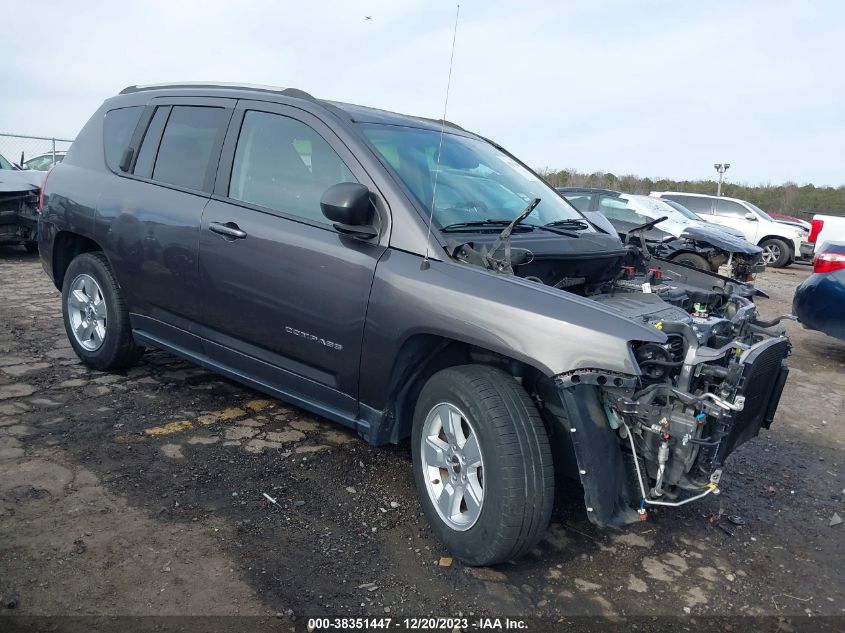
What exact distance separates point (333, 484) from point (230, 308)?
107 cm

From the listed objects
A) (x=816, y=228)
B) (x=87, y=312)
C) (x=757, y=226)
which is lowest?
(x=87, y=312)

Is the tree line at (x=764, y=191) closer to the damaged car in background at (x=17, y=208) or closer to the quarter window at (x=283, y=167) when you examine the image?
the damaged car in background at (x=17, y=208)

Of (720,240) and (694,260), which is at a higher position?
(720,240)

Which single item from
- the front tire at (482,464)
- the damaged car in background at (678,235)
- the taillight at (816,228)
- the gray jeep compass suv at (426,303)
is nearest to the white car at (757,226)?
the damaged car in background at (678,235)

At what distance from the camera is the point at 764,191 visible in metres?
36.4

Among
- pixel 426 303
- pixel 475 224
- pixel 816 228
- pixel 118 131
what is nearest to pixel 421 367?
pixel 426 303

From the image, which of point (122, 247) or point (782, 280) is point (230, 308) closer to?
point (122, 247)

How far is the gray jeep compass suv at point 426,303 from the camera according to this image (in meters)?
2.57

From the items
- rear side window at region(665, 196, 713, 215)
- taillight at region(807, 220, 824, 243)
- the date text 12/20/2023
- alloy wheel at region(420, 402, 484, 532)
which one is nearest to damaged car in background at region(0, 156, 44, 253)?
alloy wheel at region(420, 402, 484, 532)

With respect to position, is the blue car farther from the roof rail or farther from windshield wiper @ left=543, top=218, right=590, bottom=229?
the roof rail

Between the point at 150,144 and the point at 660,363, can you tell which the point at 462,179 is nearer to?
the point at 660,363

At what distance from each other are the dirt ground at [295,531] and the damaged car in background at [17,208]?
601 centimetres

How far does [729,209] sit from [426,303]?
1662 centimetres

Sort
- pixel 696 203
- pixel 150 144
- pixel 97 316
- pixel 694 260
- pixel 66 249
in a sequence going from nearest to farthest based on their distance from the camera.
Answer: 1. pixel 150 144
2. pixel 97 316
3. pixel 66 249
4. pixel 694 260
5. pixel 696 203
